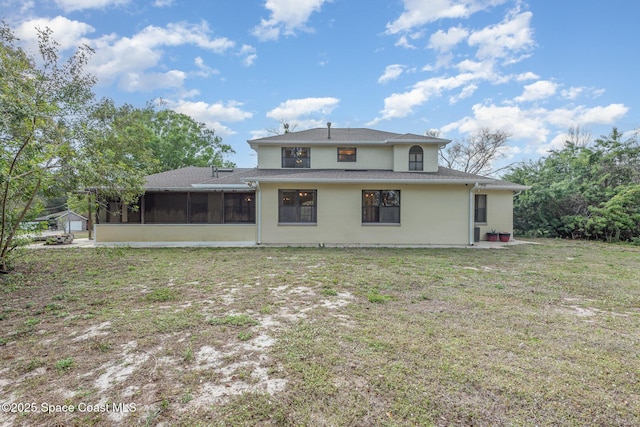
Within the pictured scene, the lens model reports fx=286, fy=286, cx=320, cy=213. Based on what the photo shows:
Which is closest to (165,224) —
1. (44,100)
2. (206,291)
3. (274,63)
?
(44,100)

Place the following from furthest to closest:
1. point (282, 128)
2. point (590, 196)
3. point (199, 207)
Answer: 1. point (282, 128)
2. point (590, 196)
3. point (199, 207)

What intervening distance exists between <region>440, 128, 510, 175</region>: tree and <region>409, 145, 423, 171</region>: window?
15177 mm

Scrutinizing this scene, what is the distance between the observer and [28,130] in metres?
5.11

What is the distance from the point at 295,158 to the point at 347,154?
2.35 m

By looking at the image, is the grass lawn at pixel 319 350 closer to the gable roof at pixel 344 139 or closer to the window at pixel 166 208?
the window at pixel 166 208

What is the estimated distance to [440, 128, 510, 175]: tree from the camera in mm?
24625

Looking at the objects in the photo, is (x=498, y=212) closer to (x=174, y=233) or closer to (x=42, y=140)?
(x=174, y=233)

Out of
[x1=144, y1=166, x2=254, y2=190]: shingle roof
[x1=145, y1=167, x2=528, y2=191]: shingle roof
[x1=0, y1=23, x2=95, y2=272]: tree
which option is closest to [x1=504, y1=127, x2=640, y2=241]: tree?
[x1=145, y1=167, x2=528, y2=191]: shingle roof

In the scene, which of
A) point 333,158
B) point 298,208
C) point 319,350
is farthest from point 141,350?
point 333,158

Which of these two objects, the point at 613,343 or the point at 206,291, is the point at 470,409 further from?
the point at 206,291

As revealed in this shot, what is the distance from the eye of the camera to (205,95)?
63.5 feet

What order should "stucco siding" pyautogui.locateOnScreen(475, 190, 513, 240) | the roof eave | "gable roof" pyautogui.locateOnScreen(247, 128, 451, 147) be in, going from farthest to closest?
"stucco siding" pyautogui.locateOnScreen(475, 190, 513, 240) → "gable roof" pyautogui.locateOnScreen(247, 128, 451, 147) → the roof eave

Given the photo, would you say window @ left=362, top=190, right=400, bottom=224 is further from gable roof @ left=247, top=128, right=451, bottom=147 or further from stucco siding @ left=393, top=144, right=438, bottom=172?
gable roof @ left=247, top=128, right=451, bottom=147

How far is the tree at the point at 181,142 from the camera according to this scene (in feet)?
78.8
